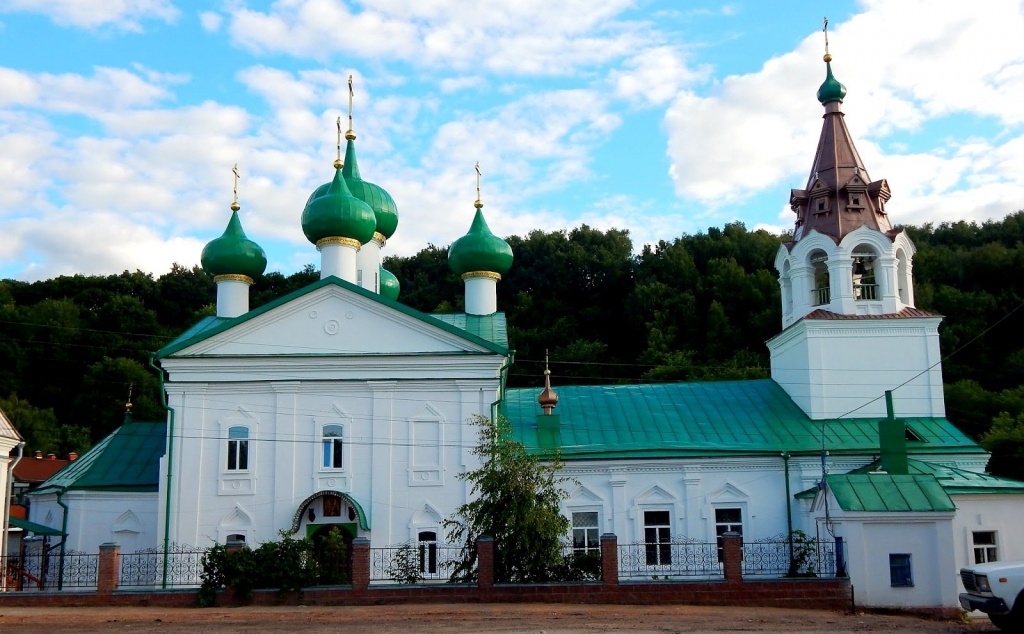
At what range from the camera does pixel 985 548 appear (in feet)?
59.0

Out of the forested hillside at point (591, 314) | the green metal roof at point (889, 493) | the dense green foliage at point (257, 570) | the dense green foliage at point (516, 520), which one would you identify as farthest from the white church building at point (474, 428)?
the forested hillside at point (591, 314)

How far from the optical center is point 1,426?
19203 mm

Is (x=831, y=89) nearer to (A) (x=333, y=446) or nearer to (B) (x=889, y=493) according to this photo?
(B) (x=889, y=493)

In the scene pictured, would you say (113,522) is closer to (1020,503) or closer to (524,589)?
(524,589)

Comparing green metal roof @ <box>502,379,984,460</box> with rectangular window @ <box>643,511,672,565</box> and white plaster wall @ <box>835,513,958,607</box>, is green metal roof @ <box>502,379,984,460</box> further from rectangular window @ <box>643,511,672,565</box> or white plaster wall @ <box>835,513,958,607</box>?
white plaster wall @ <box>835,513,958,607</box>

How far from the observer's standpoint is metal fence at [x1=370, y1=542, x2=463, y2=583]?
17125 millimetres

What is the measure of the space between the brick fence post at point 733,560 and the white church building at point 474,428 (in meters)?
2.80

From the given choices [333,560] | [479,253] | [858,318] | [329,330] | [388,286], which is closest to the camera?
[333,560]

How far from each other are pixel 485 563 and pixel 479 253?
32.4 feet

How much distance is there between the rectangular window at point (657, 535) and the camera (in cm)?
2052

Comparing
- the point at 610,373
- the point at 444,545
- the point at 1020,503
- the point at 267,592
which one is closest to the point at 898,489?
the point at 1020,503

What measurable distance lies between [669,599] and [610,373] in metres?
29.0

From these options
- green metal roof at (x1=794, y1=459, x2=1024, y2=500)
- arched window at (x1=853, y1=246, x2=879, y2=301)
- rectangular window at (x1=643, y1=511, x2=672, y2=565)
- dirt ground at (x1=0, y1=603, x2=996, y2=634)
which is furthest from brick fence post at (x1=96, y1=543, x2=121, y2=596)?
arched window at (x1=853, y1=246, x2=879, y2=301)

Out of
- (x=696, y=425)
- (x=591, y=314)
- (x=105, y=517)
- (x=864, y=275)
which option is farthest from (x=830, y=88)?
(x=591, y=314)
